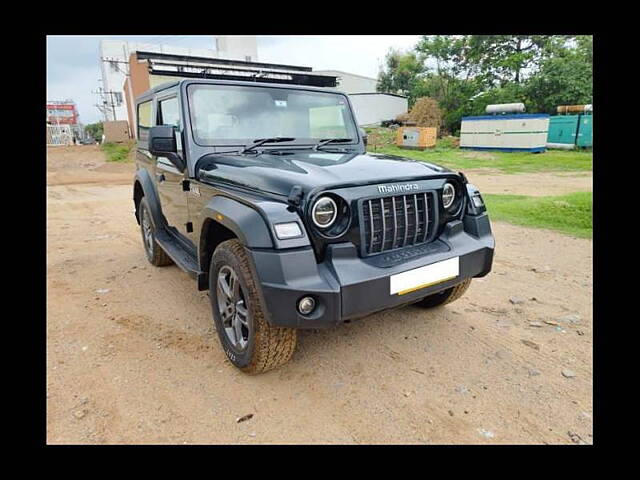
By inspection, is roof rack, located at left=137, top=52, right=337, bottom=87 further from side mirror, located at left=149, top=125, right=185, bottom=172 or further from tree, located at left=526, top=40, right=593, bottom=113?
tree, located at left=526, top=40, right=593, bottom=113

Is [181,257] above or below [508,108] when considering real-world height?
below

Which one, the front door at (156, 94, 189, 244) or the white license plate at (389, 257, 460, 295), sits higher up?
the front door at (156, 94, 189, 244)

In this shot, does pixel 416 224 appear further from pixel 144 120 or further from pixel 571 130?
pixel 571 130

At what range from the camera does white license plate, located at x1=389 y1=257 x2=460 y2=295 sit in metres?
2.38

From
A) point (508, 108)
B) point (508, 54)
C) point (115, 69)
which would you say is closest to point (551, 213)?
point (508, 108)

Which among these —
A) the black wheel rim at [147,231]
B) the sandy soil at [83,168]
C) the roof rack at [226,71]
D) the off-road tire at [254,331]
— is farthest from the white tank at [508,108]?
the off-road tire at [254,331]

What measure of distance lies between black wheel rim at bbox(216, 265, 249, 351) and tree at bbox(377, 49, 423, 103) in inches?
1597

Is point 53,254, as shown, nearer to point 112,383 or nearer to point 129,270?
point 129,270

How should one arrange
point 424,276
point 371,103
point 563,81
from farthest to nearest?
point 371,103 → point 563,81 → point 424,276

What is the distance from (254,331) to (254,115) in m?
1.89

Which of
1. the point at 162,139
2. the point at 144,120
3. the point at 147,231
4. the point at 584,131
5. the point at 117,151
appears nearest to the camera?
the point at 162,139

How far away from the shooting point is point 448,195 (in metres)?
2.93

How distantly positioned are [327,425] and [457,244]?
1.43m

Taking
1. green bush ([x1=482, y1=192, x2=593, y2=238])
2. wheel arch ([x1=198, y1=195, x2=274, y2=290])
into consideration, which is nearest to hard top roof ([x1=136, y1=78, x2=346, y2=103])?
wheel arch ([x1=198, y1=195, x2=274, y2=290])
